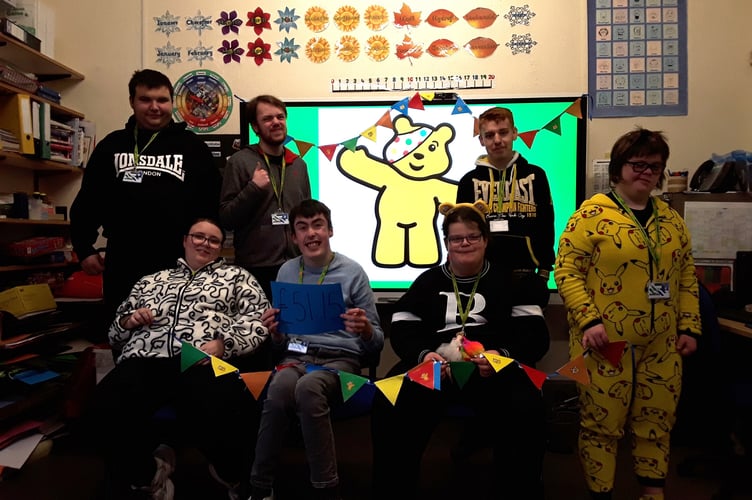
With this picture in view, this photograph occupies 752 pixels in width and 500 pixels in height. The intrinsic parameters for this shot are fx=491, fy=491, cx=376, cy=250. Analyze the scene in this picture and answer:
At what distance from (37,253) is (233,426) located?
6.29 feet

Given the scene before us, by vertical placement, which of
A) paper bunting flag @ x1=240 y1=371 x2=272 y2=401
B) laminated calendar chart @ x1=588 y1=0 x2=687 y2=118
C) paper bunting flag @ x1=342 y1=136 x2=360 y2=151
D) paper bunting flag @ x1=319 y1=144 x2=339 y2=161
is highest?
laminated calendar chart @ x1=588 y1=0 x2=687 y2=118

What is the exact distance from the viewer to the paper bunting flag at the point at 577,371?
167 cm

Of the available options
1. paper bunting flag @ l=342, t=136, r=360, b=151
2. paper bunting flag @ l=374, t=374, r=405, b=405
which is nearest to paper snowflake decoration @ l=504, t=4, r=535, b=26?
paper bunting flag @ l=342, t=136, r=360, b=151

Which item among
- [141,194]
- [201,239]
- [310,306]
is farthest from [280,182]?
[310,306]

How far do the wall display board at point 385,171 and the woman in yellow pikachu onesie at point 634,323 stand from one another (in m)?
1.22

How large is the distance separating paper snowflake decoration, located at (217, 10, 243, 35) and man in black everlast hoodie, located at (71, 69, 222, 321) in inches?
43.6

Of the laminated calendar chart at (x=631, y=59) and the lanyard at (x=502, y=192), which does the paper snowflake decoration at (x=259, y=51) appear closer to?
the lanyard at (x=502, y=192)

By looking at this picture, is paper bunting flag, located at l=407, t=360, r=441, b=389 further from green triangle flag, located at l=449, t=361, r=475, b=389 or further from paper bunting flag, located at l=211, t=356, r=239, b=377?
paper bunting flag, located at l=211, t=356, r=239, b=377

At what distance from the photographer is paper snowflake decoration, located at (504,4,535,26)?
3.11 m

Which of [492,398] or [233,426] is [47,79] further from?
[492,398]

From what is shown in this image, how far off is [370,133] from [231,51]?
3.60 feet

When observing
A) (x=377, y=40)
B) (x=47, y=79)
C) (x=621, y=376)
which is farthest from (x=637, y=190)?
(x=47, y=79)

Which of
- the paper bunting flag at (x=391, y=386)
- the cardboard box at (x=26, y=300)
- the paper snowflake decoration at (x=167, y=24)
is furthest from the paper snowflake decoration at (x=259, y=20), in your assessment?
the paper bunting flag at (x=391, y=386)

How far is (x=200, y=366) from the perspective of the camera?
1.86 metres
